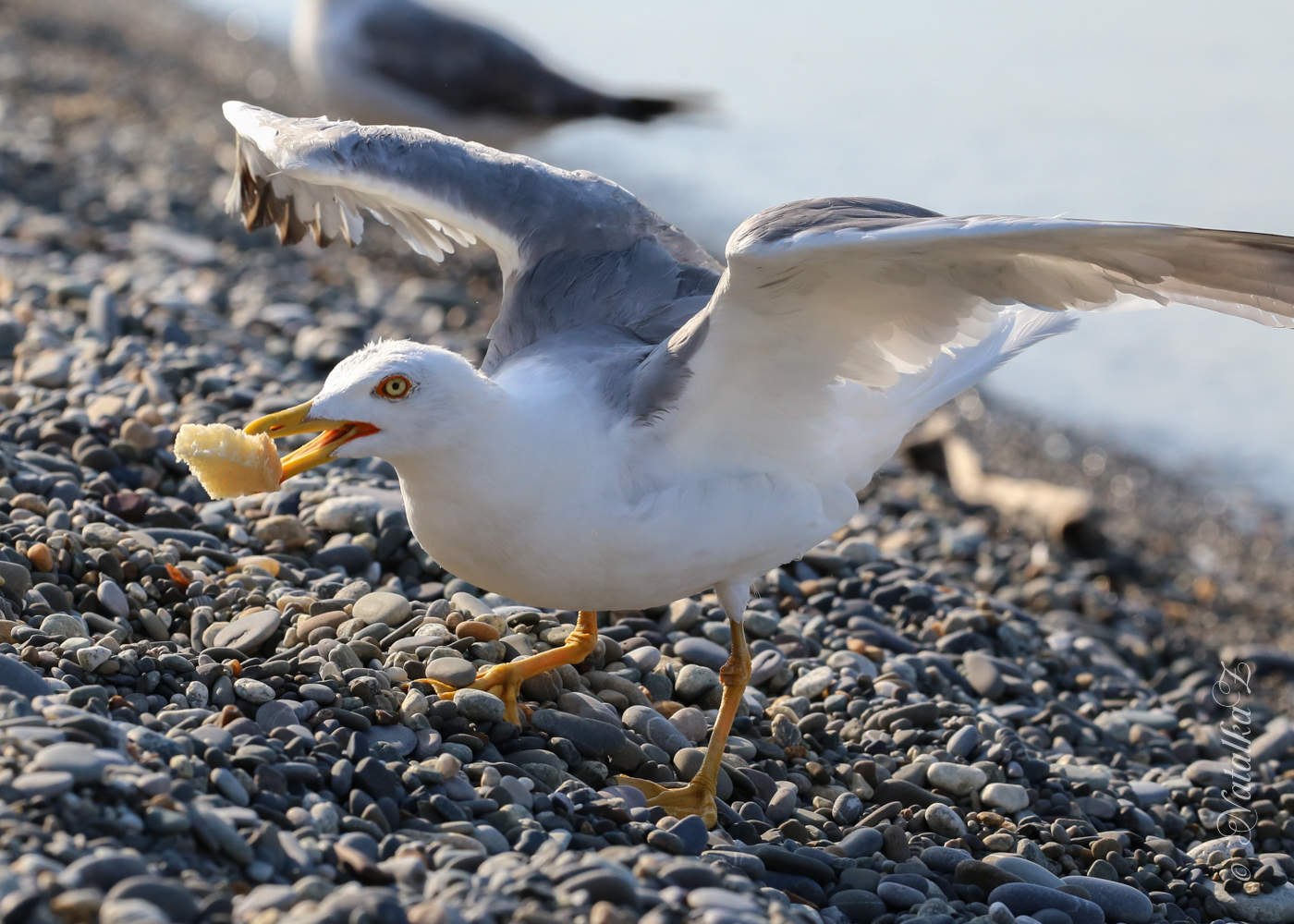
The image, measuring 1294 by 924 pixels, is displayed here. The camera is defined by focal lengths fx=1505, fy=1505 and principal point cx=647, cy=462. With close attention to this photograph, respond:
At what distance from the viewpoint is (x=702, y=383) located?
4516 mm

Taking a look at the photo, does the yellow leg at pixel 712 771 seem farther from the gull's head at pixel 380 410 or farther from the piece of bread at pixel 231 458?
the piece of bread at pixel 231 458

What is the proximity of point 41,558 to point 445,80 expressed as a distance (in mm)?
8688

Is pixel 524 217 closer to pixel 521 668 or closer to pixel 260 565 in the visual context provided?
pixel 260 565

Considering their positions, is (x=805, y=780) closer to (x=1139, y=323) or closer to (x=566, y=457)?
(x=566, y=457)

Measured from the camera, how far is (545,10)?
79.7 ft

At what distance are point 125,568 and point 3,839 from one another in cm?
204

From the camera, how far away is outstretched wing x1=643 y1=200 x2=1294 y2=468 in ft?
13.0

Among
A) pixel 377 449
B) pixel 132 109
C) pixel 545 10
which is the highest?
pixel 545 10

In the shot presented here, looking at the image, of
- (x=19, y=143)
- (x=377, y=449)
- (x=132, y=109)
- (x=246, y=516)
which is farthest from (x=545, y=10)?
(x=377, y=449)

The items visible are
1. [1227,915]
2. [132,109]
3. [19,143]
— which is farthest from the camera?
[132,109]

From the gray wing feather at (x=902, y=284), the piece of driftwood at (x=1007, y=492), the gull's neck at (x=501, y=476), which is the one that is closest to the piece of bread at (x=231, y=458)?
the gull's neck at (x=501, y=476)

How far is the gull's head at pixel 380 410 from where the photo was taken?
4.21m

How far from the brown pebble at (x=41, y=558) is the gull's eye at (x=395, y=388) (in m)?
1.55

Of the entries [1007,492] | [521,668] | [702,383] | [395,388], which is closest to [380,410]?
[395,388]
